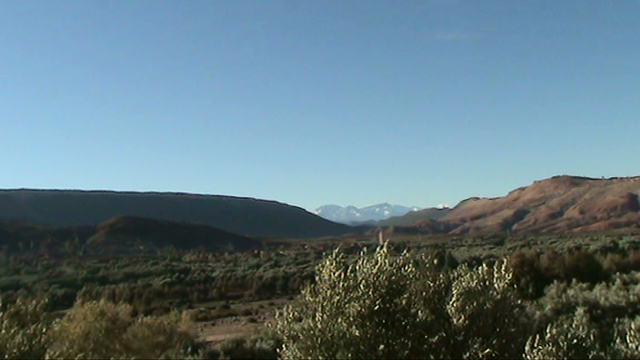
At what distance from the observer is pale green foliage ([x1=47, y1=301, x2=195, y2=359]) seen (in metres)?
12.5

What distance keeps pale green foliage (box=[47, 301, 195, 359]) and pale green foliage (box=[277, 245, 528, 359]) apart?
3.14m

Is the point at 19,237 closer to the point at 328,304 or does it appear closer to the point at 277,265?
the point at 277,265

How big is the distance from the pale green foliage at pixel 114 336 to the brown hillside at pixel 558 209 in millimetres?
70300

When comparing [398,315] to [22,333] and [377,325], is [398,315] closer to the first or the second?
[377,325]

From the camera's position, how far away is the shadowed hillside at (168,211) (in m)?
103

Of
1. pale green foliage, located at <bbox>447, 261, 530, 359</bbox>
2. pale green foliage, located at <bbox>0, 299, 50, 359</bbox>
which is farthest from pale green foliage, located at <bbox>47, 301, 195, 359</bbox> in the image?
pale green foliage, located at <bbox>447, 261, 530, 359</bbox>

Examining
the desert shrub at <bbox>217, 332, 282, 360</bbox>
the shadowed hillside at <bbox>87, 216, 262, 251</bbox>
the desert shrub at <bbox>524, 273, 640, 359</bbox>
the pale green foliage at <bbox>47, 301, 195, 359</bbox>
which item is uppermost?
the shadowed hillside at <bbox>87, 216, 262, 251</bbox>

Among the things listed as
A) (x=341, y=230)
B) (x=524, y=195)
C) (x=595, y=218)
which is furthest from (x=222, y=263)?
(x=524, y=195)

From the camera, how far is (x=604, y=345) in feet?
45.9

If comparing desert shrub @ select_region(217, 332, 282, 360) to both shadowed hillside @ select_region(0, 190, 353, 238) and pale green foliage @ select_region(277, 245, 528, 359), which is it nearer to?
pale green foliage @ select_region(277, 245, 528, 359)

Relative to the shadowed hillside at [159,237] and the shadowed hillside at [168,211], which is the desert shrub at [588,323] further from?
the shadowed hillside at [168,211]

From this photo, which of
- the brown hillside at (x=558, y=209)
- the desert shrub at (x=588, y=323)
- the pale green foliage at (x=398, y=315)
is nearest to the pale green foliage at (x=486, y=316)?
the pale green foliage at (x=398, y=315)

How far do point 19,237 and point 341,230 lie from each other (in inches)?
2605

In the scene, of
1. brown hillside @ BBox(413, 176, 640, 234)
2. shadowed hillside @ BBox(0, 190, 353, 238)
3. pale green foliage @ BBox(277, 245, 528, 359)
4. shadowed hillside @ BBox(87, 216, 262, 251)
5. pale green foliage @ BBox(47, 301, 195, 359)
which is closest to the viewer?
pale green foliage @ BBox(277, 245, 528, 359)
